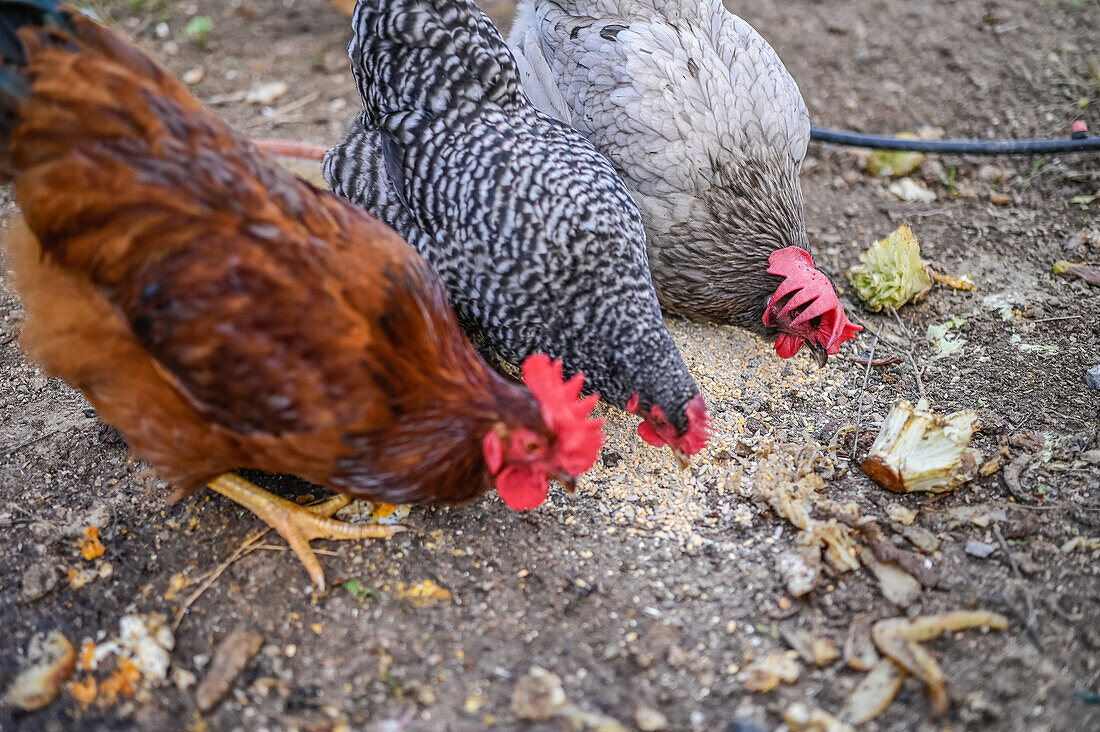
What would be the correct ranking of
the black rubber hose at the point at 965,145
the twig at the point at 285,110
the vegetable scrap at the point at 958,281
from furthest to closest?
the twig at the point at 285,110, the black rubber hose at the point at 965,145, the vegetable scrap at the point at 958,281

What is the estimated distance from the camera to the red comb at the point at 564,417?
1.82 metres

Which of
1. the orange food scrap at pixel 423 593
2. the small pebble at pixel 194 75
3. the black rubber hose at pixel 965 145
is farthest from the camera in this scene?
the small pebble at pixel 194 75

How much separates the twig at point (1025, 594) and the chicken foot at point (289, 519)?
1658 millimetres

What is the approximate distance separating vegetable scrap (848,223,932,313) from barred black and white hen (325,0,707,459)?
117cm

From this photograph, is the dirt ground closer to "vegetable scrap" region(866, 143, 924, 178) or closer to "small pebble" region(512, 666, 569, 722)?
"small pebble" region(512, 666, 569, 722)

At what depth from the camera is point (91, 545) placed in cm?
211

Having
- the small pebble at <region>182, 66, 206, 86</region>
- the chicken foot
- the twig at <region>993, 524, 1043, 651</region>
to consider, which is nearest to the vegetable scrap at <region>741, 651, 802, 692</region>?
the twig at <region>993, 524, 1043, 651</region>

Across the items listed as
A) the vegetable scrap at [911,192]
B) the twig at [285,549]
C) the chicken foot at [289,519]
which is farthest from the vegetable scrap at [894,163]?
the twig at [285,549]

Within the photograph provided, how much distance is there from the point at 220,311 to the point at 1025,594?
6.94 feet

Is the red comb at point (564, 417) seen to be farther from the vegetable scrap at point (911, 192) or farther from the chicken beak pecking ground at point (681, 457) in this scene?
the vegetable scrap at point (911, 192)

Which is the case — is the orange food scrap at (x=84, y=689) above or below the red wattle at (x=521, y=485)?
below

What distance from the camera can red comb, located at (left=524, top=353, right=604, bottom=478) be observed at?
182 cm

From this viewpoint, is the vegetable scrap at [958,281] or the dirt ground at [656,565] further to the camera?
the vegetable scrap at [958,281]

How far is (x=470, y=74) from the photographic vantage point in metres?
2.47
